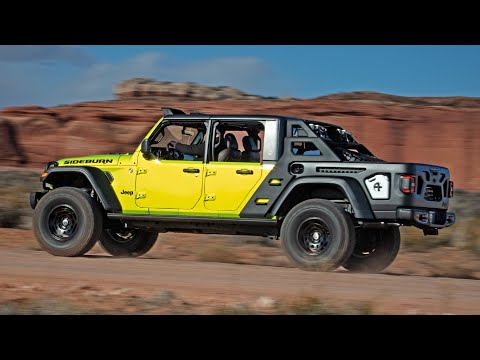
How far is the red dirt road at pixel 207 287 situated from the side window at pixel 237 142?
1434 millimetres

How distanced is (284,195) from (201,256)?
9.51 ft

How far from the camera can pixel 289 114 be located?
128 ft

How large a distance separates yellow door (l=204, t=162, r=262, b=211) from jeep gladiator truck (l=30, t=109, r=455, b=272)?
1 cm

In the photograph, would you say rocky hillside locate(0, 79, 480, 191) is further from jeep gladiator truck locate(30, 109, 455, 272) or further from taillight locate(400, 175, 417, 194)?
taillight locate(400, 175, 417, 194)

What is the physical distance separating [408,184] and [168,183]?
3.15 meters

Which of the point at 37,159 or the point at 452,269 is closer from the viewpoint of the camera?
the point at 452,269

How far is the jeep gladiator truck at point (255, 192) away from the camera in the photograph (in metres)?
10.3

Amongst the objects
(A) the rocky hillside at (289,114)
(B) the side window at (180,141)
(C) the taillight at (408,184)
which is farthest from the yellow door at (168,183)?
(A) the rocky hillside at (289,114)

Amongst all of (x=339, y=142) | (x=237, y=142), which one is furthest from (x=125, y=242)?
(x=339, y=142)

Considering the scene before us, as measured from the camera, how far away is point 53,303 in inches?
304

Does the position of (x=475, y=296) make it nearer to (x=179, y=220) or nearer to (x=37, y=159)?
(x=179, y=220)

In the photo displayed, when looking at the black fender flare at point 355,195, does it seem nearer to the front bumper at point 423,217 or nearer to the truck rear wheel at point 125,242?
the front bumper at point 423,217
